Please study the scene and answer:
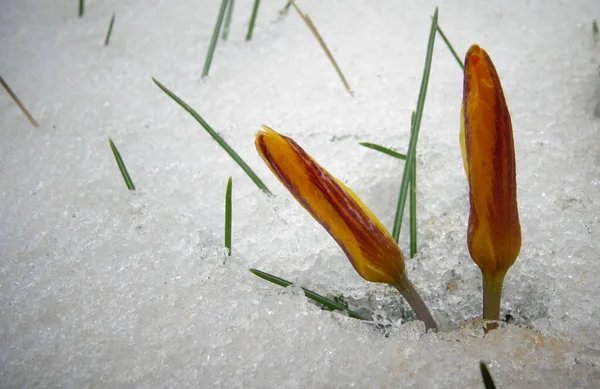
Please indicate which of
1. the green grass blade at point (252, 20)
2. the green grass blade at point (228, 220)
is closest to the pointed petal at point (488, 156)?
the green grass blade at point (228, 220)

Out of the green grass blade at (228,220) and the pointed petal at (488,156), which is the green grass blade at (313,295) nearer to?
the green grass blade at (228,220)

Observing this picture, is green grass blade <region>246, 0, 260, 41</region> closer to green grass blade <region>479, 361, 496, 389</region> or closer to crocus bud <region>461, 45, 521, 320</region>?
crocus bud <region>461, 45, 521, 320</region>

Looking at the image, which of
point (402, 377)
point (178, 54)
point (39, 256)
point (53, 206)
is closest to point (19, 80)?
point (178, 54)

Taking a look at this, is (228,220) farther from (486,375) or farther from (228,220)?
(486,375)

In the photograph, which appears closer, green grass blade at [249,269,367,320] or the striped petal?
the striped petal

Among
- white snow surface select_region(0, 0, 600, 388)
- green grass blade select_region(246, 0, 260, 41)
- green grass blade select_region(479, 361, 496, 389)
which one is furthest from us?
green grass blade select_region(246, 0, 260, 41)

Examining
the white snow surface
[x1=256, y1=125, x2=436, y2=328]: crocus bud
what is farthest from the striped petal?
the white snow surface
